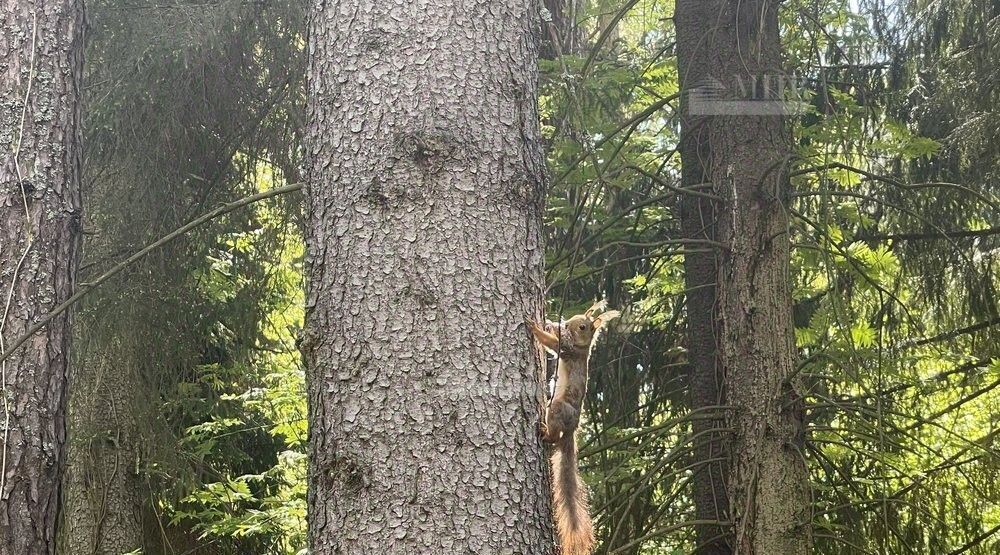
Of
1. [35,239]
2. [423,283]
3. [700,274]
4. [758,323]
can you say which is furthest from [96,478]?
[423,283]

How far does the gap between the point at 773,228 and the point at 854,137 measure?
2.89 feet

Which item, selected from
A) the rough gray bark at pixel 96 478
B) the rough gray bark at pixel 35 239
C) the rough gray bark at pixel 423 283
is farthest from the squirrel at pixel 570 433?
the rough gray bark at pixel 96 478

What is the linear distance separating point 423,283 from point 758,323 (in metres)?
2.84

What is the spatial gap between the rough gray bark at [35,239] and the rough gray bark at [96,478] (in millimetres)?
3169

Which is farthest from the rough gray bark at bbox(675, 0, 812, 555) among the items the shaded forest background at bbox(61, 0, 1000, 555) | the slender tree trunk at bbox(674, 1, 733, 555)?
the slender tree trunk at bbox(674, 1, 733, 555)

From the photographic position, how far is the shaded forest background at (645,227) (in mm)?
5570

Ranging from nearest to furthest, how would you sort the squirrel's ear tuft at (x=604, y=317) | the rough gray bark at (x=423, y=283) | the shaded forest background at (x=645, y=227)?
the rough gray bark at (x=423, y=283)
the squirrel's ear tuft at (x=604, y=317)
the shaded forest background at (x=645, y=227)

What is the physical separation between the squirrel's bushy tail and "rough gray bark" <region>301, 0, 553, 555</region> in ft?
3.57

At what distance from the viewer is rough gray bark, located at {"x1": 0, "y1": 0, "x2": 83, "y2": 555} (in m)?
3.70

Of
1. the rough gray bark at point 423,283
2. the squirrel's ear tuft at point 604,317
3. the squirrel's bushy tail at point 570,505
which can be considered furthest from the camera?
the squirrel's ear tuft at point 604,317

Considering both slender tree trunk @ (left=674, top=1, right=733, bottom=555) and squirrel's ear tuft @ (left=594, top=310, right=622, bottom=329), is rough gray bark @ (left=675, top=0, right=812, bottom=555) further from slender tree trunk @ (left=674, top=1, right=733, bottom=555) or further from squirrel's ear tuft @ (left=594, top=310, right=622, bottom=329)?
squirrel's ear tuft @ (left=594, top=310, right=622, bottom=329)

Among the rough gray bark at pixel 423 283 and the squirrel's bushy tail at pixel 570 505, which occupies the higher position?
the rough gray bark at pixel 423 283

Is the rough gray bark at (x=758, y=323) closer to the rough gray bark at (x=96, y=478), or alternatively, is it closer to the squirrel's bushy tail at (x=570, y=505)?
the squirrel's bushy tail at (x=570, y=505)

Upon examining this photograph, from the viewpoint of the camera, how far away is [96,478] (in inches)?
301
